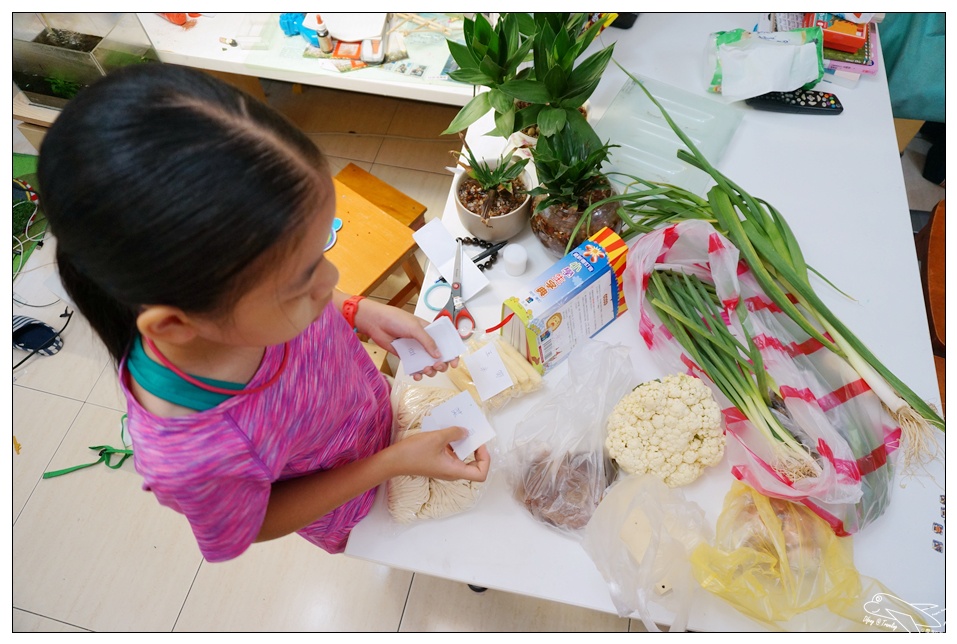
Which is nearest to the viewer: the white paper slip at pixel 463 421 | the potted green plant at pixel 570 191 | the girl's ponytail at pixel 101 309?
the girl's ponytail at pixel 101 309

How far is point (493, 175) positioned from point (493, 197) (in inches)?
2.4

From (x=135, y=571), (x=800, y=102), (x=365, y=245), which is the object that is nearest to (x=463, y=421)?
(x=365, y=245)

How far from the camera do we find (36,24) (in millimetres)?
1695

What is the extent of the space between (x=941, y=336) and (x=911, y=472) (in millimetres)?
462

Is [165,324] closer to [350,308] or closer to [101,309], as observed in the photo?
[101,309]

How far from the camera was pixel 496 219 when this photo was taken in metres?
1.13

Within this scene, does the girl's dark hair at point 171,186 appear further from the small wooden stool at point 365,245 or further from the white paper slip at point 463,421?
the small wooden stool at point 365,245

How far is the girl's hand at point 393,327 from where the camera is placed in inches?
39.0

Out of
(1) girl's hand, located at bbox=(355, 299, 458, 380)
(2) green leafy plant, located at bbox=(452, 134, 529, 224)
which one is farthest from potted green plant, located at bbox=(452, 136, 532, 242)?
(1) girl's hand, located at bbox=(355, 299, 458, 380)

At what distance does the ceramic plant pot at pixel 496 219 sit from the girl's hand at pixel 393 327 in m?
0.25

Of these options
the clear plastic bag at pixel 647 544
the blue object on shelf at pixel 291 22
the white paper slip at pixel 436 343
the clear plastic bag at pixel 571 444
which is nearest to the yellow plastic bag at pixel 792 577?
the clear plastic bag at pixel 647 544

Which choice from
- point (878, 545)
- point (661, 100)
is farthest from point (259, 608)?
point (661, 100)

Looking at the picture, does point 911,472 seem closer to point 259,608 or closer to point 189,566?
point 259,608

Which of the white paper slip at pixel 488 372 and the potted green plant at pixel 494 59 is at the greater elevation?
the potted green plant at pixel 494 59
